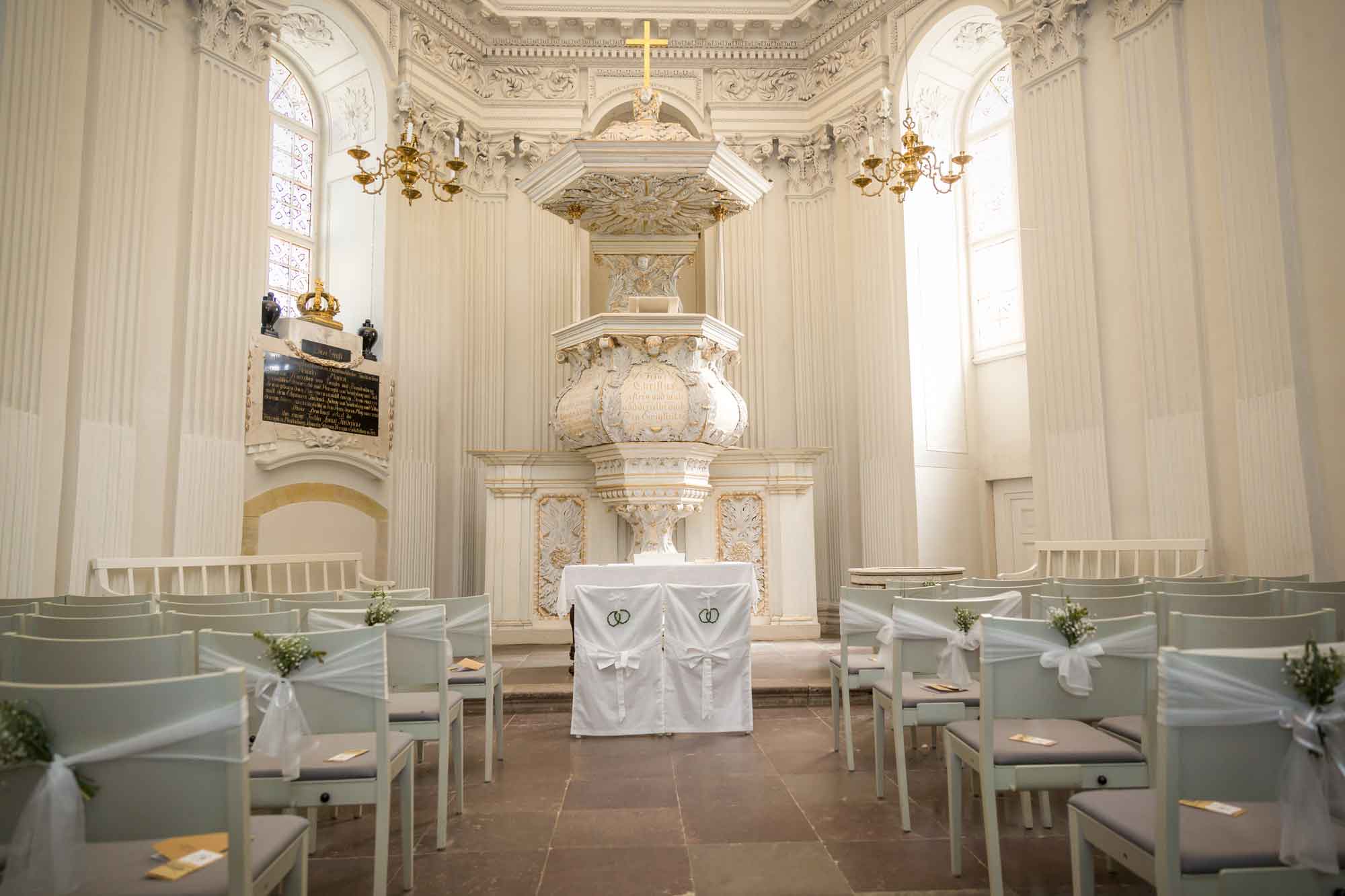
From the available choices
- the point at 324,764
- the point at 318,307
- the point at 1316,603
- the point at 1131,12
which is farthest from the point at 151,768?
the point at 1131,12

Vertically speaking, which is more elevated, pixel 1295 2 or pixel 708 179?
pixel 1295 2

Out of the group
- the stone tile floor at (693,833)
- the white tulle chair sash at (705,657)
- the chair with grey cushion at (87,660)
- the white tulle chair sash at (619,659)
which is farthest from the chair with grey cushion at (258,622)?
the white tulle chair sash at (705,657)

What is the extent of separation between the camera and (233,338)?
724 centimetres

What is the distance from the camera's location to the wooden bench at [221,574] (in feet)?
18.4

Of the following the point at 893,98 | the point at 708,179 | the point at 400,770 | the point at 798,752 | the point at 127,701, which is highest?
the point at 893,98

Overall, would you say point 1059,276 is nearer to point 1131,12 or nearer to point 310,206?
point 1131,12

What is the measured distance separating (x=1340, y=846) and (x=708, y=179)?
20.1 ft

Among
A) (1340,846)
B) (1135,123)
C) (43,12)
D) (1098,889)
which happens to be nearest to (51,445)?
(43,12)

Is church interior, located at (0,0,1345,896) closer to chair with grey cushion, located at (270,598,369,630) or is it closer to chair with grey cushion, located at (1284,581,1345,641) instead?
chair with grey cushion, located at (1284,581,1345,641)

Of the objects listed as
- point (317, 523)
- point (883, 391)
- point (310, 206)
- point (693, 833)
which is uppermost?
point (310, 206)

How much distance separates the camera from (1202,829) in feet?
6.07

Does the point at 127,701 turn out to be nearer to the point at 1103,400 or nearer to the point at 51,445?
the point at 51,445

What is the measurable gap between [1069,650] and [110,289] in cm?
676

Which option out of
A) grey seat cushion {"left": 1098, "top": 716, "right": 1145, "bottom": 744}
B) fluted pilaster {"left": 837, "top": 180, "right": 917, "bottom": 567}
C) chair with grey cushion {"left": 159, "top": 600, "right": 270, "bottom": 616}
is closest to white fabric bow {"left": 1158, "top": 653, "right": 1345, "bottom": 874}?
grey seat cushion {"left": 1098, "top": 716, "right": 1145, "bottom": 744}
